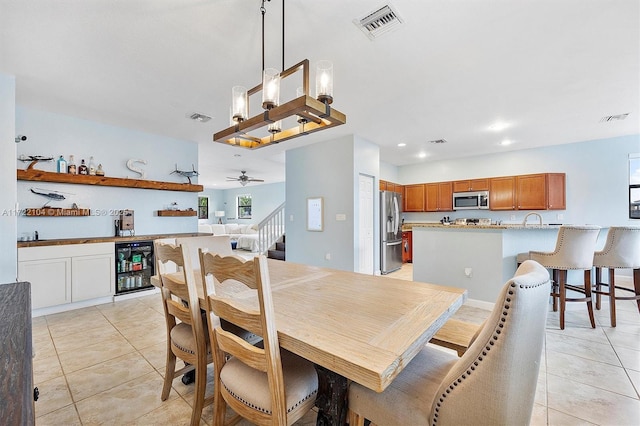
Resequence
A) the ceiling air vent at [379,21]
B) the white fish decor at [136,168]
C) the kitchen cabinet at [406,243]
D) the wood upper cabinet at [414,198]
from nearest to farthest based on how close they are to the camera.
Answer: the ceiling air vent at [379,21] < the white fish decor at [136,168] < the kitchen cabinet at [406,243] < the wood upper cabinet at [414,198]

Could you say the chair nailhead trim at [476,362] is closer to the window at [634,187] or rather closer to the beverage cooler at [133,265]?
the beverage cooler at [133,265]

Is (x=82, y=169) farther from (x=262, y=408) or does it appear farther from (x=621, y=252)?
(x=621, y=252)

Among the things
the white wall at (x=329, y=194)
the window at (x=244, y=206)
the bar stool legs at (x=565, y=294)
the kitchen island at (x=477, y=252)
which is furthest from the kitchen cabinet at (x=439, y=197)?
the window at (x=244, y=206)

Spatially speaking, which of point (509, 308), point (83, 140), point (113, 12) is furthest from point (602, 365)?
point (83, 140)

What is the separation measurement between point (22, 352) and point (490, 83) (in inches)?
151

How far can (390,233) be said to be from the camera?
6.00 metres

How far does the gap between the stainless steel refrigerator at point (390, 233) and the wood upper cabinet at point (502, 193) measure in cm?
201

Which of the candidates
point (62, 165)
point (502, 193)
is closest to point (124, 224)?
point (62, 165)

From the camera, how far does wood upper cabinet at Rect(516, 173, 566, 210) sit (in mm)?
5398

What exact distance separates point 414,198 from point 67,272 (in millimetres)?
6864

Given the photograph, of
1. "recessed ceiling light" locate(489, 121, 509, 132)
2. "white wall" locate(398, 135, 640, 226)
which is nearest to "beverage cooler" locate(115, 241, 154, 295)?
"recessed ceiling light" locate(489, 121, 509, 132)

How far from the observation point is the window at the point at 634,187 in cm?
491

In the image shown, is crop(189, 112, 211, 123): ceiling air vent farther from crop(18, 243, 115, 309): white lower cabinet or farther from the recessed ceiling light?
the recessed ceiling light

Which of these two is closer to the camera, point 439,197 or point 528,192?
point 528,192
